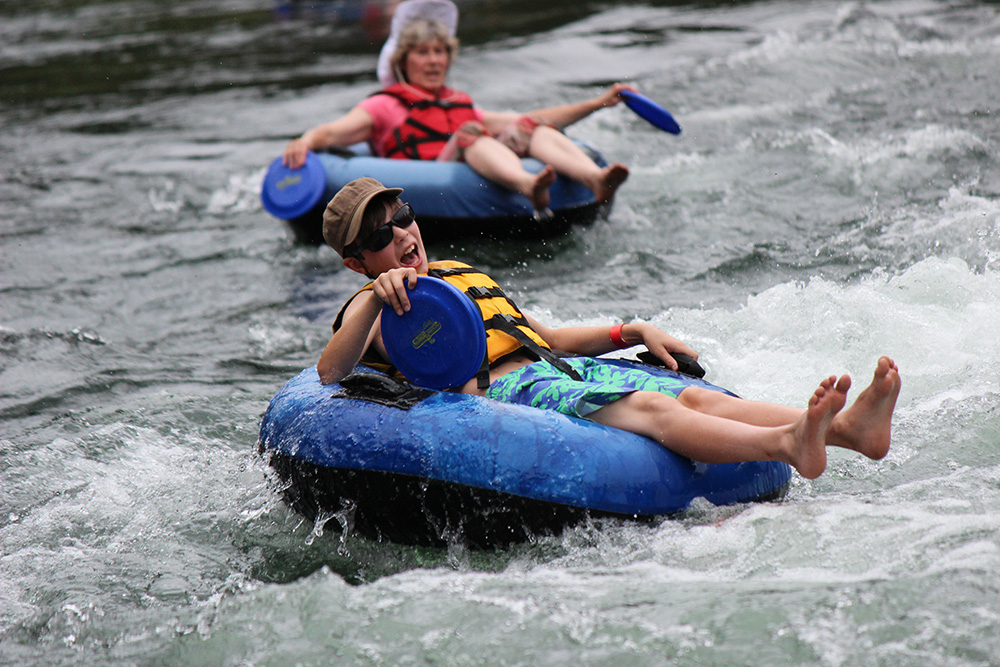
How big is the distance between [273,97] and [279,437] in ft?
27.2

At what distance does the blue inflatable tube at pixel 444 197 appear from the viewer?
20.0 feet

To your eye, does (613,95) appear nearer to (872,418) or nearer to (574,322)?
(574,322)

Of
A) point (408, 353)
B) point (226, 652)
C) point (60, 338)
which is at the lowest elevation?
point (60, 338)

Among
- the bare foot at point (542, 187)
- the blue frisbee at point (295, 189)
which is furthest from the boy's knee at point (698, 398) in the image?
the blue frisbee at point (295, 189)

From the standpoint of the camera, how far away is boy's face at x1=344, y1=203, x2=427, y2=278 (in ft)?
11.0

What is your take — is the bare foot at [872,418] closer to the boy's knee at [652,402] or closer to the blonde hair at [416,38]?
the boy's knee at [652,402]

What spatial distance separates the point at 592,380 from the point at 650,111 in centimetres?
308

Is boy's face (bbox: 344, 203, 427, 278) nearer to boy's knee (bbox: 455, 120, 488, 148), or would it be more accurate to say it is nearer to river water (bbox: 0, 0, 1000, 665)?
river water (bbox: 0, 0, 1000, 665)

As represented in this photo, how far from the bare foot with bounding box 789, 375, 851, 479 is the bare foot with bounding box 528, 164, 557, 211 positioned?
131 inches

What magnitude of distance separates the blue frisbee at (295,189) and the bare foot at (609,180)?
168 centimetres

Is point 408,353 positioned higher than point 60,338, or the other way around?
point 408,353

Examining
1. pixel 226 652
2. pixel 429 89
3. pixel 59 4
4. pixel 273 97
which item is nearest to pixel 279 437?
pixel 226 652

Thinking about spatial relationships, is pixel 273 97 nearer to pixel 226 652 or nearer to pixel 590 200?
pixel 590 200

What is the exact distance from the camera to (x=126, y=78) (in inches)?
494
